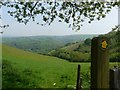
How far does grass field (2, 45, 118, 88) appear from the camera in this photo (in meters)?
4.50

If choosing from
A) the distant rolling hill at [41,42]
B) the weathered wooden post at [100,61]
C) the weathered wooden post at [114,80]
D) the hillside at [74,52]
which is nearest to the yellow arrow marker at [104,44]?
the weathered wooden post at [100,61]

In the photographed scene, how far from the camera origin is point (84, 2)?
505 centimetres

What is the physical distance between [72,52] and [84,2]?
1.02 metres

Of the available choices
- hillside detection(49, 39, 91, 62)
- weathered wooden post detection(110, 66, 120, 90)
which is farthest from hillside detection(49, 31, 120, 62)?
weathered wooden post detection(110, 66, 120, 90)

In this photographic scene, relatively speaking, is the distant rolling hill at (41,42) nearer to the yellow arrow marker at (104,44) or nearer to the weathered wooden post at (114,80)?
the weathered wooden post at (114,80)

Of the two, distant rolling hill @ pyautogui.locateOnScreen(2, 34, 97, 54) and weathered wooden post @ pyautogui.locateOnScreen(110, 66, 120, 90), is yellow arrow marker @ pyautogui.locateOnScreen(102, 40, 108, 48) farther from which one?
distant rolling hill @ pyautogui.locateOnScreen(2, 34, 97, 54)

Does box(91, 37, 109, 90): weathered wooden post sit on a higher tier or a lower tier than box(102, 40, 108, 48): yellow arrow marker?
lower

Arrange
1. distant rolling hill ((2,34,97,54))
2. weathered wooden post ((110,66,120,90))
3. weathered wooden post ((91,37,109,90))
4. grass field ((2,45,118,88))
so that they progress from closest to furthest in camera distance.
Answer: weathered wooden post ((91,37,109,90))
weathered wooden post ((110,66,120,90))
distant rolling hill ((2,34,97,54))
grass field ((2,45,118,88))

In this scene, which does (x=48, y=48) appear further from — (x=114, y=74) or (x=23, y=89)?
(x=114, y=74)

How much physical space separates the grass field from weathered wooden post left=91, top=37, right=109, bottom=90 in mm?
2648

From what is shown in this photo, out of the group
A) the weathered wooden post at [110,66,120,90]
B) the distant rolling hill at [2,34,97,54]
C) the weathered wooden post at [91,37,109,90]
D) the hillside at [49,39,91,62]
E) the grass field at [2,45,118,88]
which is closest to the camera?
the weathered wooden post at [91,37,109,90]

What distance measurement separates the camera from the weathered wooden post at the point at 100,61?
6.17 ft

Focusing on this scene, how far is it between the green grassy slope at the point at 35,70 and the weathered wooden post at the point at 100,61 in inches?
104

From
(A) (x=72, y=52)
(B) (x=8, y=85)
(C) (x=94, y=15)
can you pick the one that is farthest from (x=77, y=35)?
(B) (x=8, y=85)
